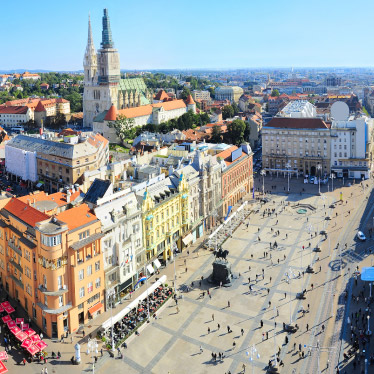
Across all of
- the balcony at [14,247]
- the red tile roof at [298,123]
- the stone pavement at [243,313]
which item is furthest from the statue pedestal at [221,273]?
the red tile roof at [298,123]

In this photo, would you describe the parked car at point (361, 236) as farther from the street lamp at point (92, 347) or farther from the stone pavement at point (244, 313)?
the street lamp at point (92, 347)

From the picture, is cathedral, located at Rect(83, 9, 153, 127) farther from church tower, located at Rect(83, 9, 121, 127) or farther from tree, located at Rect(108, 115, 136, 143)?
tree, located at Rect(108, 115, 136, 143)

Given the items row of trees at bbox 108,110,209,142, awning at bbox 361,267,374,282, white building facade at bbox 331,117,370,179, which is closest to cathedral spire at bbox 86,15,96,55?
row of trees at bbox 108,110,209,142

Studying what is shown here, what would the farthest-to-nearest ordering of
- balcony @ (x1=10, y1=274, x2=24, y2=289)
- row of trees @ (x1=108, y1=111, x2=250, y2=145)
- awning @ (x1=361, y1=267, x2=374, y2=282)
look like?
row of trees @ (x1=108, y1=111, x2=250, y2=145) → awning @ (x1=361, y1=267, x2=374, y2=282) → balcony @ (x1=10, y1=274, x2=24, y2=289)

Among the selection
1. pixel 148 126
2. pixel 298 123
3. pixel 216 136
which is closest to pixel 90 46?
pixel 148 126

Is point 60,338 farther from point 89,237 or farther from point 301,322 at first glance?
point 301,322

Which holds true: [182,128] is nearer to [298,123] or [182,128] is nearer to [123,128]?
[123,128]
